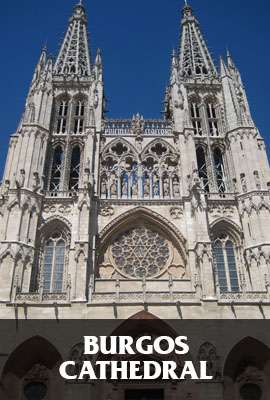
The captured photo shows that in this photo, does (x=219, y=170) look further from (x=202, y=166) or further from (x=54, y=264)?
(x=54, y=264)

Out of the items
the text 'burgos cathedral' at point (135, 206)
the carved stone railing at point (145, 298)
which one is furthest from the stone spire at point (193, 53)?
the carved stone railing at point (145, 298)

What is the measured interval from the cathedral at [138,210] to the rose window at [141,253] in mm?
51

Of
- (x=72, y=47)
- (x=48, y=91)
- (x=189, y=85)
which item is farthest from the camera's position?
(x=72, y=47)

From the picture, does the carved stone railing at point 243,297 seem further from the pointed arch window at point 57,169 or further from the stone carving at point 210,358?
the pointed arch window at point 57,169

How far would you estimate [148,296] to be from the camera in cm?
1789

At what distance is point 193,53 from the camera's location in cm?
3142

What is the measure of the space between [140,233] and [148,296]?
15.0 ft

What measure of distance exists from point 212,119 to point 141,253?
10243 mm

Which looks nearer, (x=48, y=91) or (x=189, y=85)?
(x=48, y=91)

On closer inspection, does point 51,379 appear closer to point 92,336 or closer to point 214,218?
point 92,336

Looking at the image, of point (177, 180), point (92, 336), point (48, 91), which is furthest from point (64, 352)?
point (48, 91)

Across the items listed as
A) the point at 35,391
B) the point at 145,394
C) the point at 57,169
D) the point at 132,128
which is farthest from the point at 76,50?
the point at 145,394

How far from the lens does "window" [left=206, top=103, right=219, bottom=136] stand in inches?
1025

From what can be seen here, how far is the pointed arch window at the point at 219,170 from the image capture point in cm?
2395
